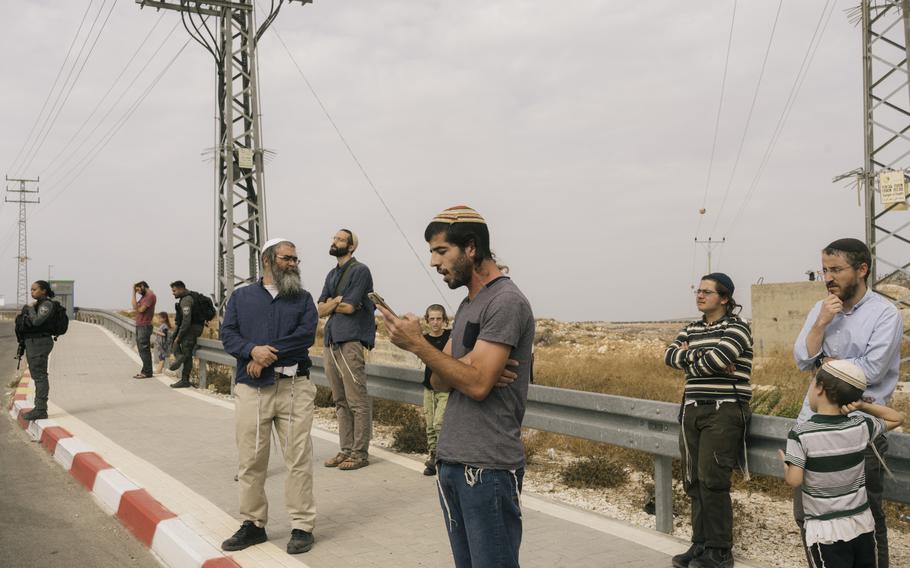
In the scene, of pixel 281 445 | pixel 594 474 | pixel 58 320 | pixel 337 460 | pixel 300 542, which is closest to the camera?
pixel 300 542

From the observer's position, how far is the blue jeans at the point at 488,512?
288 cm

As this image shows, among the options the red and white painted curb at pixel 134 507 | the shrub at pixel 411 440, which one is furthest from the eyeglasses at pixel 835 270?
the shrub at pixel 411 440

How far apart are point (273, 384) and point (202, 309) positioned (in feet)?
32.5

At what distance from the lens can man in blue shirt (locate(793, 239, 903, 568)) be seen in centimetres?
384

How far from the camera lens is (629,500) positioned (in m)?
6.27

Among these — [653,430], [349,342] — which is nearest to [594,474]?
[653,430]

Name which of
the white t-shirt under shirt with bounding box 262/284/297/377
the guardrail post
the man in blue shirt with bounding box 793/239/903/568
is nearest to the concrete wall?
the guardrail post

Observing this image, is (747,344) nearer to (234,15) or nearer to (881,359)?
(881,359)

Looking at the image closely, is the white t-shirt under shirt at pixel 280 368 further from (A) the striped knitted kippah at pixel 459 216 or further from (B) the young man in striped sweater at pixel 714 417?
(A) the striped knitted kippah at pixel 459 216

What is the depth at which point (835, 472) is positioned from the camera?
356cm

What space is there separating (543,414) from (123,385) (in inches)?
418

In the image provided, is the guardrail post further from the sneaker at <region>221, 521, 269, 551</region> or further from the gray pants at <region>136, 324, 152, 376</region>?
the gray pants at <region>136, 324, 152, 376</region>

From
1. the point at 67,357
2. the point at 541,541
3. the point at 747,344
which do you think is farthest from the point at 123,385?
the point at 747,344

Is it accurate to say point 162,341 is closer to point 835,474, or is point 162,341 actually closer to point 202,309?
point 202,309
